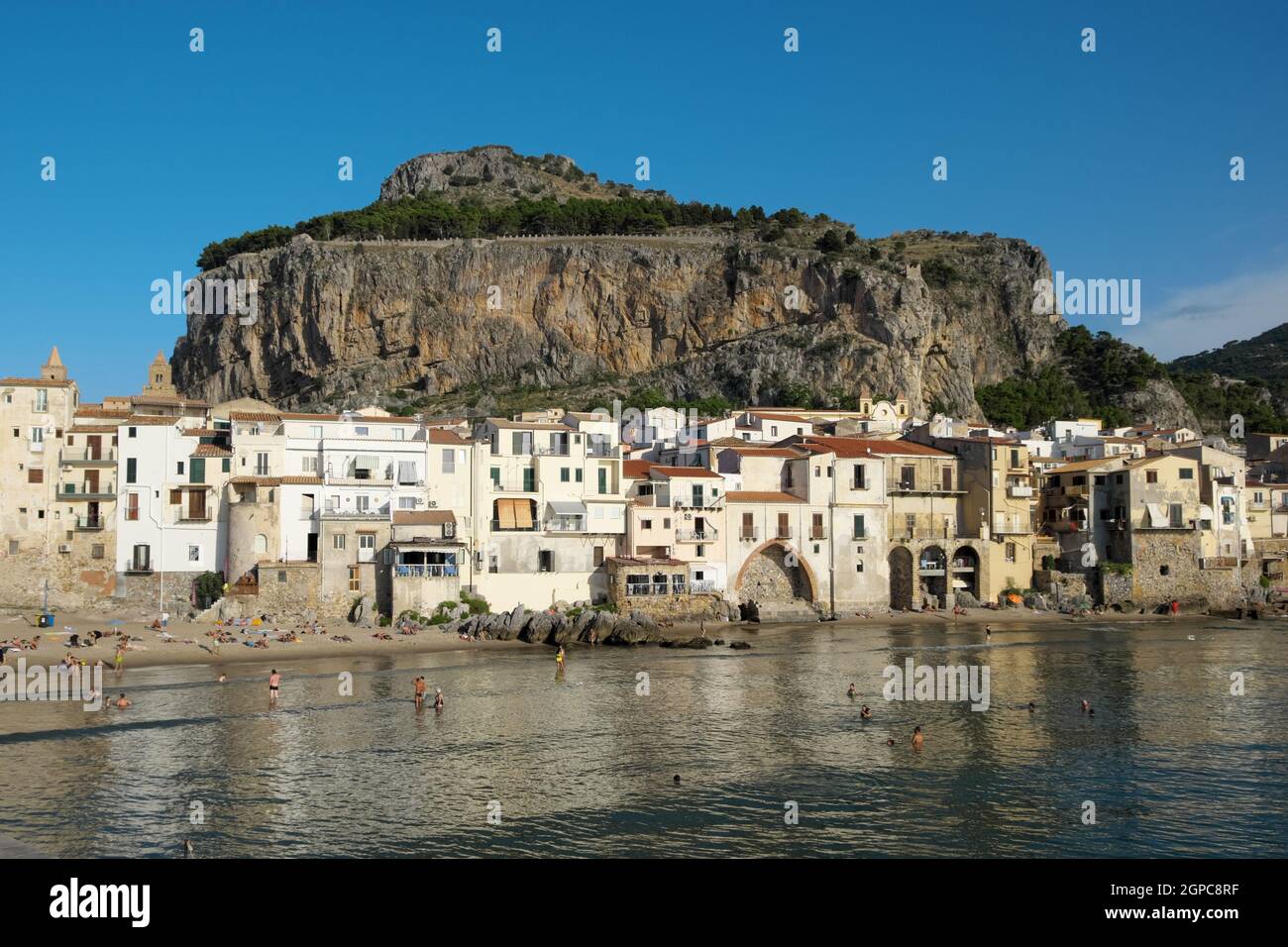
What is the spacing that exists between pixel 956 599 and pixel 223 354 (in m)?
130

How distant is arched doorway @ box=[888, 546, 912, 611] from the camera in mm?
77062

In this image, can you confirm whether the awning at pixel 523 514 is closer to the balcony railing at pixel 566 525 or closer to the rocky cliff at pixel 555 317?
the balcony railing at pixel 566 525

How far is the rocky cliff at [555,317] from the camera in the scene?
510 feet

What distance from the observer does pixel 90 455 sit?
6397cm

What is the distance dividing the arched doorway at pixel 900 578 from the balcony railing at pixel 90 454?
4986cm

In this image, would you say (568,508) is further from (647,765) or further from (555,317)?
(555,317)

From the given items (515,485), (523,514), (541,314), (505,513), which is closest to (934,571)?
(523,514)

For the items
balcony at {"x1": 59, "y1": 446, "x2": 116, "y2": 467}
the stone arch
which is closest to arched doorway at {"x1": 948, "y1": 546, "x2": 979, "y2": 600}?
the stone arch

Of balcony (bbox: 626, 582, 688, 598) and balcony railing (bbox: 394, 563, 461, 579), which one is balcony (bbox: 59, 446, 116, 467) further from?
balcony (bbox: 626, 582, 688, 598)

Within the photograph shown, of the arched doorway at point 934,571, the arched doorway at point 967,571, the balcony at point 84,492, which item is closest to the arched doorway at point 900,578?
the arched doorway at point 934,571

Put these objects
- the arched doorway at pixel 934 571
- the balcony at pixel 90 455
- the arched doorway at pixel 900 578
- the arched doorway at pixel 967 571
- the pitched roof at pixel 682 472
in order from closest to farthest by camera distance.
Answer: the balcony at pixel 90 455 < the pitched roof at pixel 682 472 < the arched doorway at pixel 900 578 < the arched doorway at pixel 934 571 < the arched doorway at pixel 967 571

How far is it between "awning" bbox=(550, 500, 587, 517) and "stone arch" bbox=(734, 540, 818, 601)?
11.8 meters
